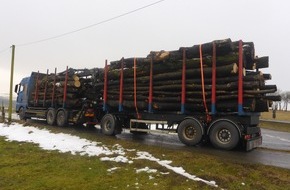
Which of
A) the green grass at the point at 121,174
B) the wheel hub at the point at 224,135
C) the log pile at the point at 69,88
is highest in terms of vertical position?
the log pile at the point at 69,88

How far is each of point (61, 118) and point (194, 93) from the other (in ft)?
32.1

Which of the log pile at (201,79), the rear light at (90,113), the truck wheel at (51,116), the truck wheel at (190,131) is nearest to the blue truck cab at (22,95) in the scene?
the truck wheel at (51,116)

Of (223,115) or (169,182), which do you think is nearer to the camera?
(169,182)

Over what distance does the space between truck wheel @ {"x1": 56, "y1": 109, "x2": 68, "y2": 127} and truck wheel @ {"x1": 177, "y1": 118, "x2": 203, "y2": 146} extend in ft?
28.5

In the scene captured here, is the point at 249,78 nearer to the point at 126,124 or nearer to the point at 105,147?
the point at 105,147

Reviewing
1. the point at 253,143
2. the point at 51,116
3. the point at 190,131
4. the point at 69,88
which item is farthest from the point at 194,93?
the point at 51,116

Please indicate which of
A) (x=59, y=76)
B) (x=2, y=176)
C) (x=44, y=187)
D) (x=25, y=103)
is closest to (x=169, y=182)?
(x=44, y=187)

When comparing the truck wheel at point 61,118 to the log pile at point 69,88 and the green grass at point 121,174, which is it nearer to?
the log pile at point 69,88

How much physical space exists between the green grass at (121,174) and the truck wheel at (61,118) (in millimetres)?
8859

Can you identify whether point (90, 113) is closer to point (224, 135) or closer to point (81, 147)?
point (81, 147)

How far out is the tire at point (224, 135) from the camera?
32.9 ft

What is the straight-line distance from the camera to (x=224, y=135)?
34.1ft

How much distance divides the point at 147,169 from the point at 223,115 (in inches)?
176

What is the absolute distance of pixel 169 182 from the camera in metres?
6.15
